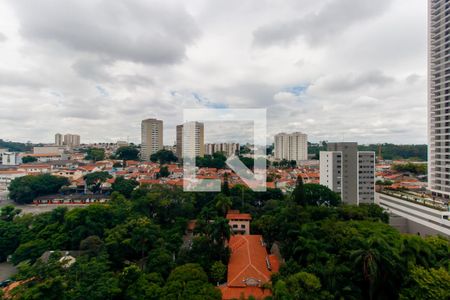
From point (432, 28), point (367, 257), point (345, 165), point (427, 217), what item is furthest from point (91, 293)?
point (432, 28)

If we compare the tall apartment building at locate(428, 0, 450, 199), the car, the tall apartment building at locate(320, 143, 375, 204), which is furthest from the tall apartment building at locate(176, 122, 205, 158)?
the car

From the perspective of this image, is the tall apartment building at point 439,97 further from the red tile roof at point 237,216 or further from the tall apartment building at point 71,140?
the tall apartment building at point 71,140

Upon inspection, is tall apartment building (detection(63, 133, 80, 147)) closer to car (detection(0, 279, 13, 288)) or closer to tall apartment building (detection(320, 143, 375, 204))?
car (detection(0, 279, 13, 288))

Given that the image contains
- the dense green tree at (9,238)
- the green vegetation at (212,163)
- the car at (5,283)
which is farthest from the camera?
the green vegetation at (212,163)

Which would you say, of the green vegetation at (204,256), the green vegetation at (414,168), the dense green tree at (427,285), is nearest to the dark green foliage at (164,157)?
the green vegetation at (204,256)

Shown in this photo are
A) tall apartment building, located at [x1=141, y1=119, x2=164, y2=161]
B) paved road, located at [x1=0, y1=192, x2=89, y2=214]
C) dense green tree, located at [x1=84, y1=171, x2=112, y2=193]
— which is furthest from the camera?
tall apartment building, located at [x1=141, y1=119, x2=164, y2=161]

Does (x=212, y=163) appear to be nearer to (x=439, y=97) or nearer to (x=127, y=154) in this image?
(x=127, y=154)
